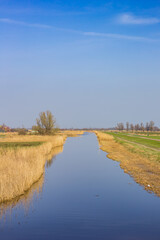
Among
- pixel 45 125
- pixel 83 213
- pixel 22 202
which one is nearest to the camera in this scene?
pixel 83 213

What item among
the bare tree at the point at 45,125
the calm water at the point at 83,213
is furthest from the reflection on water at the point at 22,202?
the bare tree at the point at 45,125

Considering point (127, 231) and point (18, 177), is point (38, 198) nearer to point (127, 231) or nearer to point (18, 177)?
point (18, 177)

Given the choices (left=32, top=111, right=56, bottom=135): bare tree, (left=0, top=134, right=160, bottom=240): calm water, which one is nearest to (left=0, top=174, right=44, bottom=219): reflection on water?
(left=0, top=134, right=160, bottom=240): calm water

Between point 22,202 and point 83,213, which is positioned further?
point 22,202

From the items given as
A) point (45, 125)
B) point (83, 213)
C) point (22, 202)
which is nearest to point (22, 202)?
point (22, 202)

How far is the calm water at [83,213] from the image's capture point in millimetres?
7887

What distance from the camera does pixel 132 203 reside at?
1119cm

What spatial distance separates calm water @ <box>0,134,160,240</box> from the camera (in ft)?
25.9

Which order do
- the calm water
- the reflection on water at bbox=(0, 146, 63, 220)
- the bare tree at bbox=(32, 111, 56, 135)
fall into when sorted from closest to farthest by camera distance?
the calm water → the reflection on water at bbox=(0, 146, 63, 220) → the bare tree at bbox=(32, 111, 56, 135)

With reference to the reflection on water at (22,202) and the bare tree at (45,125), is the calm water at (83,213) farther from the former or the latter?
the bare tree at (45,125)

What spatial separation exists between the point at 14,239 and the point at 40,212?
2402 millimetres

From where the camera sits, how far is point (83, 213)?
970 centimetres

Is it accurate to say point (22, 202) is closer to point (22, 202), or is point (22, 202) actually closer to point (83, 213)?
point (22, 202)

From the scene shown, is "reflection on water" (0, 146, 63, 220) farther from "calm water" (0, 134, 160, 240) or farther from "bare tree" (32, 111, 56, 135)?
"bare tree" (32, 111, 56, 135)
